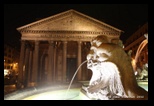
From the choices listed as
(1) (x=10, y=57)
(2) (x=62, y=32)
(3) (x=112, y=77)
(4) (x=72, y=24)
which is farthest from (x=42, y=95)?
(1) (x=10, y=57)

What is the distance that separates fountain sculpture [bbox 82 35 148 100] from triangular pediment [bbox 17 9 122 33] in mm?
17205

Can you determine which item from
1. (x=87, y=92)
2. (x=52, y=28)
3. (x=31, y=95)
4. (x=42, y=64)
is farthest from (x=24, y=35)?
(x=87, y=92)

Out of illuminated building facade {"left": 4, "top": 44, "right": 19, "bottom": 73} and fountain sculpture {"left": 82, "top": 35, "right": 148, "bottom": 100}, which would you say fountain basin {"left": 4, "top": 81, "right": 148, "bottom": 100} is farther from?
illuminated building facade {"left": 4, "top": 44, "right": 19, "bottom": 73}

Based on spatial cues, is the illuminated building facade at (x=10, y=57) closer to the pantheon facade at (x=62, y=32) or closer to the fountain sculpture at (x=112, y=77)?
the pantheon facade at (x=62, y=32)

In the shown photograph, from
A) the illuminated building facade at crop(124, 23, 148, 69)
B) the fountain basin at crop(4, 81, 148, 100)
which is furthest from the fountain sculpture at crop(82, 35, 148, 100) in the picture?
the illuminated building facade at crop(124, 23, 148, 69)

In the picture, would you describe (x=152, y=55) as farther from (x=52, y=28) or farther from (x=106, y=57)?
(x=52, y=28)

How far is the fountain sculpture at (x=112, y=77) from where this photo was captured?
3930mm

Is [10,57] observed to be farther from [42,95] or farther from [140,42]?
[42,95]

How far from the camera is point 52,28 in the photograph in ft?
69.6

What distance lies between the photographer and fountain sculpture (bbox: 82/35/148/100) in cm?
393

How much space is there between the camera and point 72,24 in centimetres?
2130

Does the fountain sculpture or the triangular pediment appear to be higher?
the triangular pediment

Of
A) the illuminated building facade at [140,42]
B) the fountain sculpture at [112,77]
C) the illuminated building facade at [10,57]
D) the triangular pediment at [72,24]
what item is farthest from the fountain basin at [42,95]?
the illuminated building facade at [10,57]
